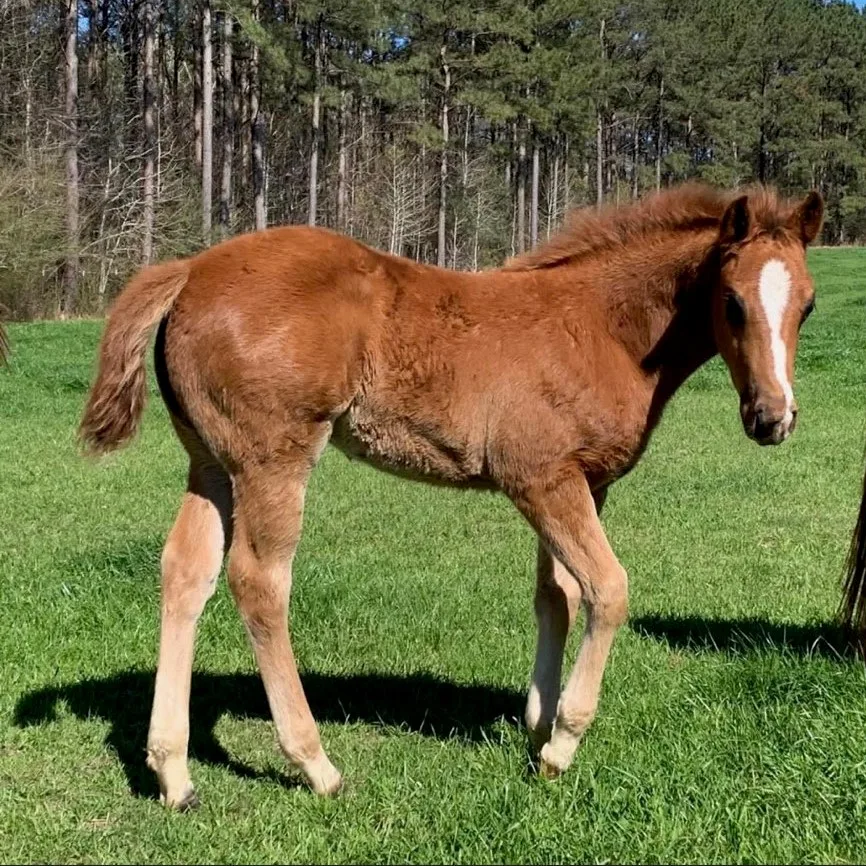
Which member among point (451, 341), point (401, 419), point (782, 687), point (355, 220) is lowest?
point (355, 220)

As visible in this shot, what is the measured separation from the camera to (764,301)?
3.05 m

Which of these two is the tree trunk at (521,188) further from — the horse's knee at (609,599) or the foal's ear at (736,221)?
the horse's knee at (609,599)

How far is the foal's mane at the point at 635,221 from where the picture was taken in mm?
3539

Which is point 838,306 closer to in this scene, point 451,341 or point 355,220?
point 355,220

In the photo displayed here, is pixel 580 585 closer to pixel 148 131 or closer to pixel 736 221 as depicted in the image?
pixel 736 221

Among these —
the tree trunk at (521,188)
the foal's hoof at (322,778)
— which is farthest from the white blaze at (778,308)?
the tree trunk at (521,188)

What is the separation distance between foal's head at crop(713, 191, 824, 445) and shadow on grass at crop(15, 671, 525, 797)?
161 centimetres

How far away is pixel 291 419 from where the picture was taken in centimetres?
314

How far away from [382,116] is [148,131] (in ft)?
67.9

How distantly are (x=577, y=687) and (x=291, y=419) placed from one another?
126 centimetres

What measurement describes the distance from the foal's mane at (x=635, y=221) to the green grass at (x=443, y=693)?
1.70 m

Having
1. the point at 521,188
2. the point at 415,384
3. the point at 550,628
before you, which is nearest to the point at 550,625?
the point at 550,628

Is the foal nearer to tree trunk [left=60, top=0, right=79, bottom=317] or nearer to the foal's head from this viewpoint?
the foal's head

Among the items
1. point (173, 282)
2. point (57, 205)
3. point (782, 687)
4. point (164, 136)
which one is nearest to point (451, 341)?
point (173, 282)
